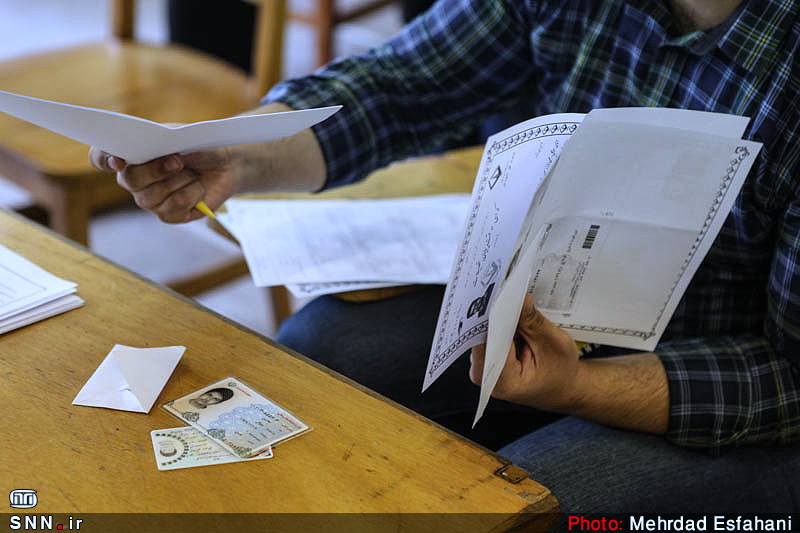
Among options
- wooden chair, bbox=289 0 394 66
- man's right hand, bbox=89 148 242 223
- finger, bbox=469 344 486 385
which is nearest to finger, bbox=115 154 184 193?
man's right hand, bbox=89 148 242 223

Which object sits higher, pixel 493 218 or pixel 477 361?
pixel 493 218

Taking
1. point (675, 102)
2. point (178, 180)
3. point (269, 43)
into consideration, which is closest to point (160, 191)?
point (178, 180)

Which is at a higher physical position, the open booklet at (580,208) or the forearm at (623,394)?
the open booklet at (580,208)

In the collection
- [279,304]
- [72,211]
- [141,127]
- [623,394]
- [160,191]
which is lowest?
[279,304]

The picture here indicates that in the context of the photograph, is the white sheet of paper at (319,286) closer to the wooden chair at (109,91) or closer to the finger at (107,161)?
the finger at (107,161)

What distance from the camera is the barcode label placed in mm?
725

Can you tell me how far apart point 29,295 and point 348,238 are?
40cm

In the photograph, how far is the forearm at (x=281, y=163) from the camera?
96cm

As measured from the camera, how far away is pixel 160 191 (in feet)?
2.87

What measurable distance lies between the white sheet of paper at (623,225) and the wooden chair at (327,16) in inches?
86.7

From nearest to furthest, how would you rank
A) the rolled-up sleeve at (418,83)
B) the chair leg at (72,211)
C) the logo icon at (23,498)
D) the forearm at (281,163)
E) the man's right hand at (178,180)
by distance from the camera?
the logo icon at (23,498) < the man's right hand at (178,180) < the forearm at (281,163) < the rolled-up sleeve at (418,83) < the chair leg at (72,211)

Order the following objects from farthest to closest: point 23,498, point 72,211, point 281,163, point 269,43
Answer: point 269,43 → point 72,211 → point 281,163 → point 23,498

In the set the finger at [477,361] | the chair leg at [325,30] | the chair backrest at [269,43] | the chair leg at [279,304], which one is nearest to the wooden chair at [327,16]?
the chair leg at [325,30]

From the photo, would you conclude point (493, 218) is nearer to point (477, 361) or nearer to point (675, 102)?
point (477, 361)
